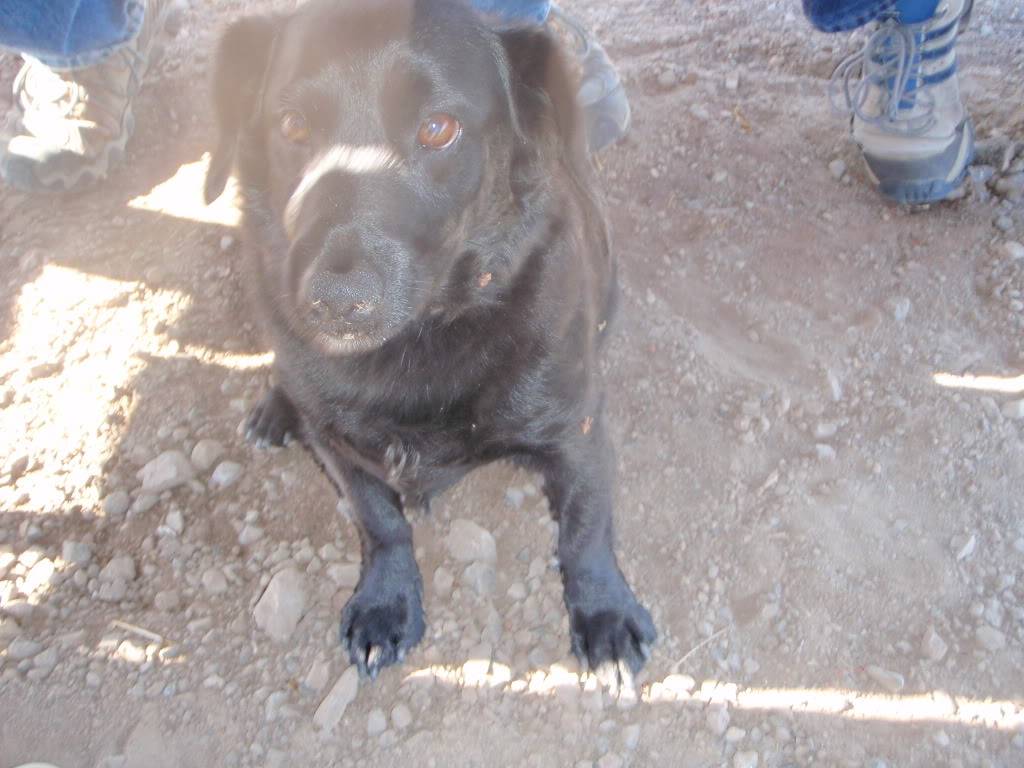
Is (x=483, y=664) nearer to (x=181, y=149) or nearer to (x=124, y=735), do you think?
(x=124, y=735)

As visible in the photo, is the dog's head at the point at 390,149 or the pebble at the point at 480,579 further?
the pebble at the point at 480,579

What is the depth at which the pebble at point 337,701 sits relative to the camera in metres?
1.98

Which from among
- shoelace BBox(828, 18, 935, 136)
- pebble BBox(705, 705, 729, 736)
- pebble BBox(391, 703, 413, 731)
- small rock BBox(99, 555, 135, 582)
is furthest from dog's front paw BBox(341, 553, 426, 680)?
shoelace BBox(828, 18, 935, 136)

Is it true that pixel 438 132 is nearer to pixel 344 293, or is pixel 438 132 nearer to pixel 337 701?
pixel 344 293

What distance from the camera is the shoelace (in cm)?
288

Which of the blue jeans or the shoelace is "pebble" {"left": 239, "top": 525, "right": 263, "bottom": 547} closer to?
the blue jeans

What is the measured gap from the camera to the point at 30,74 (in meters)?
3.24

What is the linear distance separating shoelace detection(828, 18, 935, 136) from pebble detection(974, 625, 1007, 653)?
1.73 m

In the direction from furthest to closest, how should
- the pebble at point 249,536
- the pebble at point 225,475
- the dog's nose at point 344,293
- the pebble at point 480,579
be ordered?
the pebble at point 225,475
the pebble at point 249,536
the pebble at point 480,579
the dog's nose at point 344,293

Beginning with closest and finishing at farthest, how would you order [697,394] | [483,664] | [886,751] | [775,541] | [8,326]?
[886,751]
[483,664]
[775,541]
[697,394]
[8,326]

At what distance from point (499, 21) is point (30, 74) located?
2.29 m

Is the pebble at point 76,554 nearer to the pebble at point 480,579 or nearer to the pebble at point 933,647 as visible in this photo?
the pebble at point 480,579

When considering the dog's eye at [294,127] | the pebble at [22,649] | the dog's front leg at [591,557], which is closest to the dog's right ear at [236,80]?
the dog's eye at [294,127]

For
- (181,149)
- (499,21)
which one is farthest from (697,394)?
(181,149)
